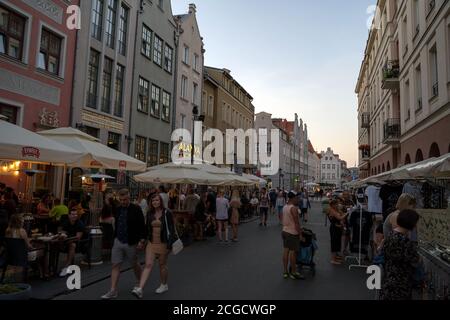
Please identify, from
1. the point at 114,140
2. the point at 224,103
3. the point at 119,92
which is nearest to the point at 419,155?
the point at 114,140

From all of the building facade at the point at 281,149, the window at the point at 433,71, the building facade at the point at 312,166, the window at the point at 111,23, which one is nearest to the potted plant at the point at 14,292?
the window at the point at 433,71

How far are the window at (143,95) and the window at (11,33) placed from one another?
9.93 m

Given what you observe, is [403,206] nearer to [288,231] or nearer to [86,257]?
[288,231]

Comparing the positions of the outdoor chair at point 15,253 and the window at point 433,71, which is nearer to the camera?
the outdoor chair at point 15,253

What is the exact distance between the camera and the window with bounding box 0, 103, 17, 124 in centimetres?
1412

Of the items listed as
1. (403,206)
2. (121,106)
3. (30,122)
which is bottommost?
(403,206)

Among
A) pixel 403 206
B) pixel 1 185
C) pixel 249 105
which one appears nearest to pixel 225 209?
pixel 1 185

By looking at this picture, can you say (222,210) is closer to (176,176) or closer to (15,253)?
(176,176)

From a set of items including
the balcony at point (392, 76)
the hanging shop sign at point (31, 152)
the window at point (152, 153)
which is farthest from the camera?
the window at point (152, 153)

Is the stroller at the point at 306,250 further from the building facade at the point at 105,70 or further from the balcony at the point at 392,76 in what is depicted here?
the balcony at the point at 392,76

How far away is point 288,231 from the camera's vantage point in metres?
8.61

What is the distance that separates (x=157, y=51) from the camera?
27000 mm

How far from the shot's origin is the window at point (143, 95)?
2458 cm
